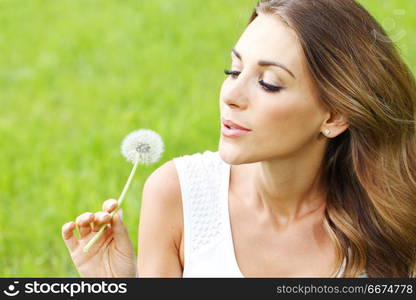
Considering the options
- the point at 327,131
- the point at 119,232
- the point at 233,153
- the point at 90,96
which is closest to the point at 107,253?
the point at 119,232

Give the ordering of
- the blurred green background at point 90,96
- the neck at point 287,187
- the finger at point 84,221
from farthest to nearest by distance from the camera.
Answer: the blurred green background at point 90,96 → the neck at point 287,187 → the finger at point 84,221

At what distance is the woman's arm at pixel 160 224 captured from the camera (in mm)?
2885

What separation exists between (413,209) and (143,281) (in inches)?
42.1

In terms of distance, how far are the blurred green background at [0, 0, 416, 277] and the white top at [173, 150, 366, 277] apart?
3.52ft

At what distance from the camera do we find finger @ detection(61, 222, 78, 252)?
260cm

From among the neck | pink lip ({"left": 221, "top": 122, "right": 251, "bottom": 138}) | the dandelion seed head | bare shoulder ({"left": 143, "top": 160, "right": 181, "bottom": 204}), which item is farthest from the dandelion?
the neck

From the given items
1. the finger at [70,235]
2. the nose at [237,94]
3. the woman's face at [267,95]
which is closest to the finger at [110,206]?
the finger at [70,235]

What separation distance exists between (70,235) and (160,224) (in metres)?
0.38

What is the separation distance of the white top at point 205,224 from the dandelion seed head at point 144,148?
205 millimetres

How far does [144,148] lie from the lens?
274 cm

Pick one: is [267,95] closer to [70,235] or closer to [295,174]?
[295,174]

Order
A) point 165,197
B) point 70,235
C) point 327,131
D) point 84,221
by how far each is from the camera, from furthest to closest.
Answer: point 165,197, point 327,131, point 70,235, point 84,221

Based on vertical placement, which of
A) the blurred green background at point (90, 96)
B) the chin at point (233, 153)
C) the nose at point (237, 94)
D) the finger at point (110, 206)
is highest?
the blurred green background at point (90, 96)

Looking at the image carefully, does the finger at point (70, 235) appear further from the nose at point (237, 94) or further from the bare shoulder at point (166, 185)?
the nose at point (237, 94)
